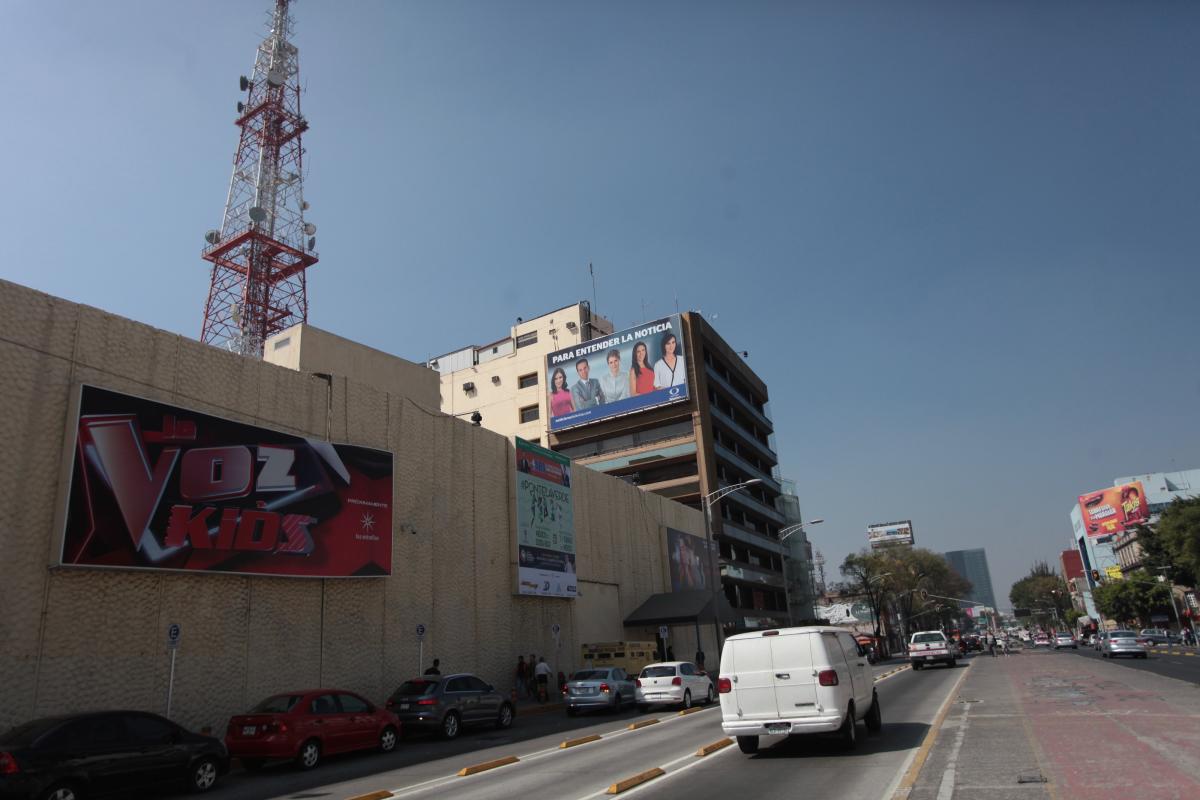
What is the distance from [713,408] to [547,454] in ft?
110

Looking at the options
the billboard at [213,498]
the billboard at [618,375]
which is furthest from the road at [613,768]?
the billboard at [618,375]

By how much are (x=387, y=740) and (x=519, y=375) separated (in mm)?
60777

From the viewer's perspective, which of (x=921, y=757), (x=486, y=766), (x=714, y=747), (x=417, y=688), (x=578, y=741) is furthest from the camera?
(x=417, y=688)

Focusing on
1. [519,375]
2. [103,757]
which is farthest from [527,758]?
[519,375]

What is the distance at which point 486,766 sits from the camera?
1395 centimetres

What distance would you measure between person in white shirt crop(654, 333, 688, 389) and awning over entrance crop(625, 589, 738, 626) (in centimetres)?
2587

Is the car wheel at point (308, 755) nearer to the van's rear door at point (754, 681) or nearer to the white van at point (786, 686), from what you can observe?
the white van at point (786, 686)

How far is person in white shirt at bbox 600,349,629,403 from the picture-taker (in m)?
69.1

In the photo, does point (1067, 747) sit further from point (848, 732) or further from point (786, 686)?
point (786, 686)

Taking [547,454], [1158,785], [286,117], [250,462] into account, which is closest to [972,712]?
[1158,785]

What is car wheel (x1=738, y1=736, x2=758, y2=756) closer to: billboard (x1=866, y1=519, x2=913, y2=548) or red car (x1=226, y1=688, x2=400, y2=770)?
red car (x1=226, y1=688, x2=400, y2=770)

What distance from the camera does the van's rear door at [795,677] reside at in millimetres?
12281

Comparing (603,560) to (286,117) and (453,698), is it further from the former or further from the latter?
(286,117)

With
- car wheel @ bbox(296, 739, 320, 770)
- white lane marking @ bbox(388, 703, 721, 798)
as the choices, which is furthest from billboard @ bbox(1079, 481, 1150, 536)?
car wheel @ bbox(296, 739, 320, 770)
